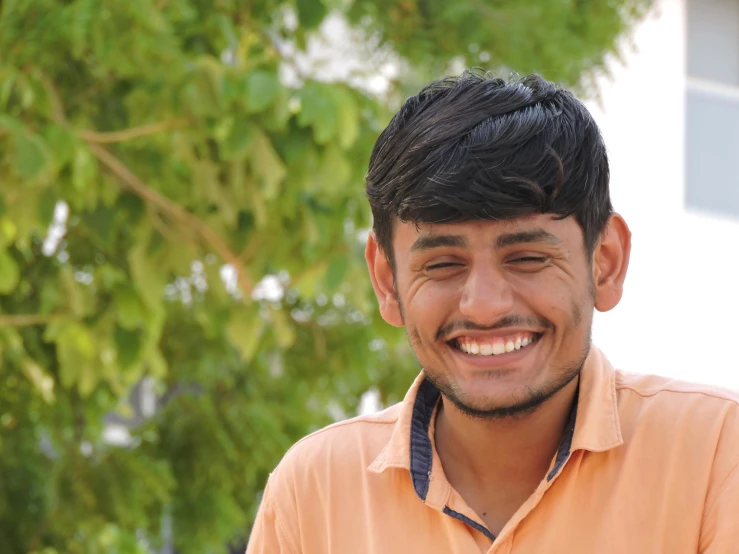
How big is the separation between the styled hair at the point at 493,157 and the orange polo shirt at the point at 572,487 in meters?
0.23

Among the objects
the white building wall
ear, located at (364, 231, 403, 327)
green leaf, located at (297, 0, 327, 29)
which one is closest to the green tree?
green leaf, located at (297, 0, 327, 29)

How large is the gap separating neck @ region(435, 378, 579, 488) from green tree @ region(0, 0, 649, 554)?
1.07 meters

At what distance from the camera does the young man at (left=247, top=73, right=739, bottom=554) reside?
149cm

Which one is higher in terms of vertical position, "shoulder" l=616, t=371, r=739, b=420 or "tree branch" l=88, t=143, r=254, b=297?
"tree branch" l=88, t=143, r=254, b=297

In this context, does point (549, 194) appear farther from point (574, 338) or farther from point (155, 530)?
point (155, 530)

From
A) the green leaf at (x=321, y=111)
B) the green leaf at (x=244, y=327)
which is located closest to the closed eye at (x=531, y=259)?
the green leaf at (x=321, y=111)

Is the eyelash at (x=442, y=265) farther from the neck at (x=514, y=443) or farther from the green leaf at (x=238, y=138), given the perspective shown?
the green leaf at (x=238, y=138)

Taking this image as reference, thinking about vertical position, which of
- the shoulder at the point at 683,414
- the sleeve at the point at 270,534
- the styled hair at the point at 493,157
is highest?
the styled hair at the point at 493,157

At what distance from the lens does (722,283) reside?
6070 mm

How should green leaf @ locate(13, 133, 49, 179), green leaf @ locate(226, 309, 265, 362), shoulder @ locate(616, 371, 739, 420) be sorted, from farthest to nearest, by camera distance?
green leaf @ locate(226, 309, 265, 362) → green leaf @ locate(13, 133, 49, 179) → shoulder @ locate(616, 371, 739, 420)

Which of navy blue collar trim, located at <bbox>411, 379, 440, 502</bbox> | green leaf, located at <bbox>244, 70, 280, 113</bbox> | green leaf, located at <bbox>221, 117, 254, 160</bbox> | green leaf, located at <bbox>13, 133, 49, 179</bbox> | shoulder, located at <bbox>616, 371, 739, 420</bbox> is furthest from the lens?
green leaf, located at <bbox>221, 117, 254, 160</bbox>

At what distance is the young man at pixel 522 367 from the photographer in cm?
149

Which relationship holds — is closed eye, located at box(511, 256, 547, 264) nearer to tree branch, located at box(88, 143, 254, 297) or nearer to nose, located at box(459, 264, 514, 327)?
nose, located at box(459, 264, 514, 327)

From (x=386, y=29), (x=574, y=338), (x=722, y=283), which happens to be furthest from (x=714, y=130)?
(x=574, y=338)
